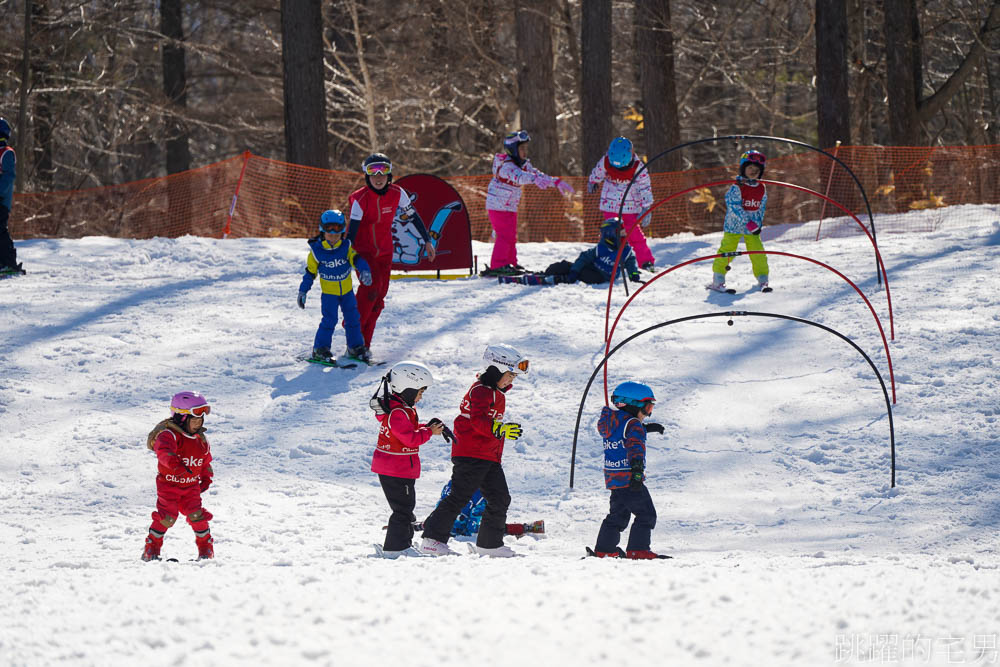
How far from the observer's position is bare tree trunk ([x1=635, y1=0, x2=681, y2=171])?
21.5m

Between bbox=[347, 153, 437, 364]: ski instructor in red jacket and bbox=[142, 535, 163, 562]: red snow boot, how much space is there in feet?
13.9

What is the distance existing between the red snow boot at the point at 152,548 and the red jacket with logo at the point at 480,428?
196 cm

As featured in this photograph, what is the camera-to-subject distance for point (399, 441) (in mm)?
7297

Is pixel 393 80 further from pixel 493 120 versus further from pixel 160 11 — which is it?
pixel 160 11

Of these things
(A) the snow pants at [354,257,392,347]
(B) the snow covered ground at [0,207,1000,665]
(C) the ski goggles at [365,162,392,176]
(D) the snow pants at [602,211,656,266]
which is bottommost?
(B) the snow covered ground at [0,207,1000,665]

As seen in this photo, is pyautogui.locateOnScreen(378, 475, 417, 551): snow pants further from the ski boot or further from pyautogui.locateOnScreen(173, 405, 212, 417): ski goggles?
the ski boot

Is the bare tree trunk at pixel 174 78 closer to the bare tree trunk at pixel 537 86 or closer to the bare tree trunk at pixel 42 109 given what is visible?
the bare tree trunk at pixel 42 109

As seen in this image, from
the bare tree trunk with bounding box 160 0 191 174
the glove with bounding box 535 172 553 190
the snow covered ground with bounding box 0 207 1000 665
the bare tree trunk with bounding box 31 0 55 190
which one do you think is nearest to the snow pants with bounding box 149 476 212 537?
the snow covered ground with bounding box 0 207 1000 665

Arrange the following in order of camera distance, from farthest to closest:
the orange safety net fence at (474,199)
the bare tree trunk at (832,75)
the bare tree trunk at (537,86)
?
1. the bare tree trunk at (537,86)
2. the bare tree trunk at (832,75)
3. the orange safety net fence at (474,199)

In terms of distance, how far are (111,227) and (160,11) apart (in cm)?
1033

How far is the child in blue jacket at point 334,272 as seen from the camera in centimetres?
1064

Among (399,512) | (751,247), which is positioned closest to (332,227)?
(399,512)

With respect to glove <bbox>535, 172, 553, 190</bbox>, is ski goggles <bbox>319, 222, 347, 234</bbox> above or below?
below

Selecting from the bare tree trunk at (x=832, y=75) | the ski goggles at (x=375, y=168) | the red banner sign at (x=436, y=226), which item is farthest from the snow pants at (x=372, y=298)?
the bare tree trunk at (x=832, y=75)
